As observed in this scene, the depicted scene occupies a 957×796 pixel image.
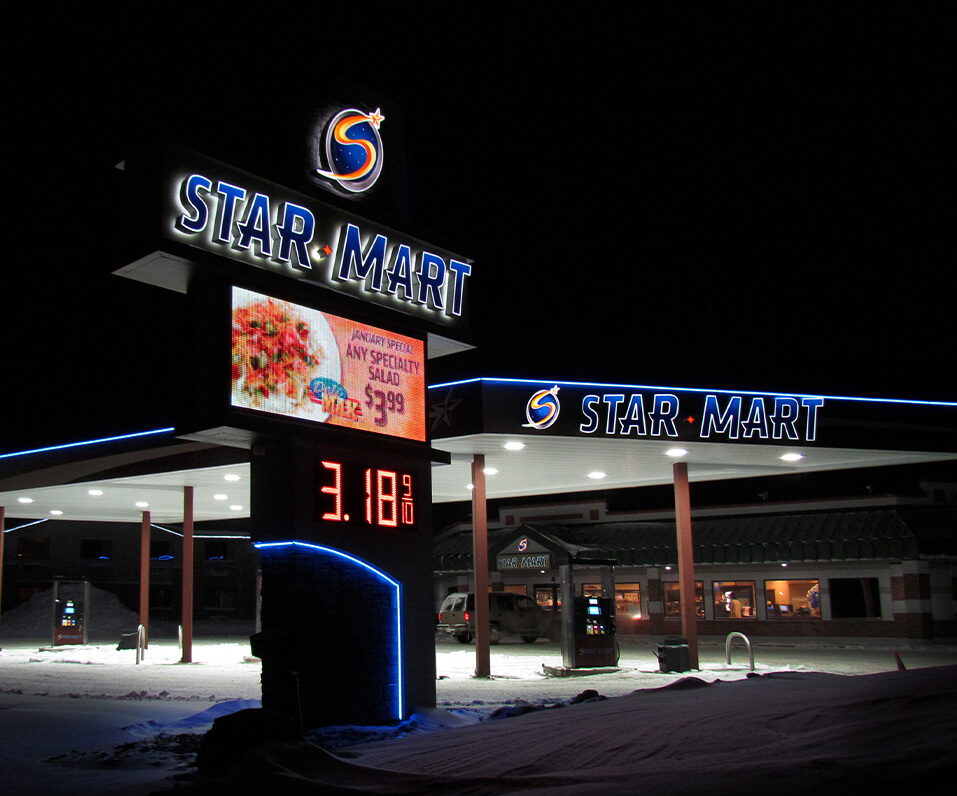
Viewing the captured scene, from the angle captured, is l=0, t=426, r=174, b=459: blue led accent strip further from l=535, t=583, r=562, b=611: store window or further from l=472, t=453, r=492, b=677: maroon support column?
l=535, t=583, r=562, b=611: store window

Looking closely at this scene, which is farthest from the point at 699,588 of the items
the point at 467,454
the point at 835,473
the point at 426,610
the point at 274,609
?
the point at 274,609

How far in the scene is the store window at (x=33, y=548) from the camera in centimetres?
5044

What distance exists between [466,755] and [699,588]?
1092 inches

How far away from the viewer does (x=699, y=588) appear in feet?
114

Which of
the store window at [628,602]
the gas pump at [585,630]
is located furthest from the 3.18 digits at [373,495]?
the store window at [628,602]

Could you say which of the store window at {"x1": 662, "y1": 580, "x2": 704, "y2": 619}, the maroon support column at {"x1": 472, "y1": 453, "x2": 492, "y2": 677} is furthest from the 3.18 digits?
the store window at {"x1": 662, "y1": 580, "x2": 704, "y2": 619}

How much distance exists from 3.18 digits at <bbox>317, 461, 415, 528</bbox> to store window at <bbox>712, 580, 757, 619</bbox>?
24.5 m

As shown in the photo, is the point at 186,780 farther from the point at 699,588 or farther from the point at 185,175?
the point at 699,588

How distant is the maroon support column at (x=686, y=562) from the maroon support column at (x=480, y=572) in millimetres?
4331

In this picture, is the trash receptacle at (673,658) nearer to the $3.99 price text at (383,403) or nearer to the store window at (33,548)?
the $3.99 price text at (383,403)

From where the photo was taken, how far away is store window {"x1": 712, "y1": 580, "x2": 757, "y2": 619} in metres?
33.5

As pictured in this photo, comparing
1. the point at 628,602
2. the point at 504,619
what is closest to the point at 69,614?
the point at 504,619

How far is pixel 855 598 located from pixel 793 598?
7.20 ft

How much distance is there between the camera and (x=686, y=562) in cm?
2050
